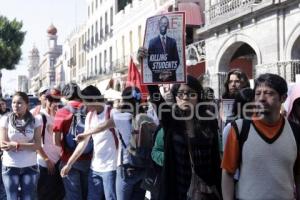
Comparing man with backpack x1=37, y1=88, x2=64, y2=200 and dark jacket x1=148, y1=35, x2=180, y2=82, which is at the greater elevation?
dark jacket x1=148, y1=35, x2=180, y2=82

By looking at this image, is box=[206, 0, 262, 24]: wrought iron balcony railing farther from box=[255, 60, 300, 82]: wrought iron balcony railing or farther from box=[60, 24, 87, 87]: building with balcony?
box=[60, 24, 87, 87]: building with balcony

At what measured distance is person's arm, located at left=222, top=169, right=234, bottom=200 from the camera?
3400 millimetres

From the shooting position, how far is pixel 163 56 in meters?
5.43

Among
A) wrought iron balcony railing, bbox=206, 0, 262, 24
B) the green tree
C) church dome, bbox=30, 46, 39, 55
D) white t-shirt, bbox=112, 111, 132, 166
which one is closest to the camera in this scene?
white t-shirt, bbox=112, 111, 132, 166

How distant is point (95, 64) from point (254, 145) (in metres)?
47.2

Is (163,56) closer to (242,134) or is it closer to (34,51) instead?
(242,134)

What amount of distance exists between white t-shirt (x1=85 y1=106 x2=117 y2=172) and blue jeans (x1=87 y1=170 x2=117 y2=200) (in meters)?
0.06

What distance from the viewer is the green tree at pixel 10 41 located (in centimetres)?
4097

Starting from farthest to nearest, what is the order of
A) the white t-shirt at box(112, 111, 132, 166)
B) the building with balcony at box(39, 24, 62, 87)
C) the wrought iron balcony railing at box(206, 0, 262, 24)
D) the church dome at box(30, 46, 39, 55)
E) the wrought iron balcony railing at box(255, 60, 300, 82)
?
the church dome at box(30, 46, 39, 55)
the building with balcony at box(39, 24, 62, 87)
the wrought iron balcony railing at box(206, 0, 262, 24)
the wrought iron balcony railing at box(255, 60, 300, 82)
the white t-shirt at box(112, 111, 132, 166)

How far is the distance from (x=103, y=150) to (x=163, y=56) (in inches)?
47.7

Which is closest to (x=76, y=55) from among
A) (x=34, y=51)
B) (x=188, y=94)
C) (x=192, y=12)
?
(x=192, y=12)

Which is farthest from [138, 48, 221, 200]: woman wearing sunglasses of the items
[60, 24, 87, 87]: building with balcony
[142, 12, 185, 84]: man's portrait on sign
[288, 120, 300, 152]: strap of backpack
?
[60, 24, 87, 87]: building with balcony

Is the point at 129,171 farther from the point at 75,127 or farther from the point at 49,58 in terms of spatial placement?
the point at 49,58

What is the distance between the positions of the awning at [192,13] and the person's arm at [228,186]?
2297 cm
